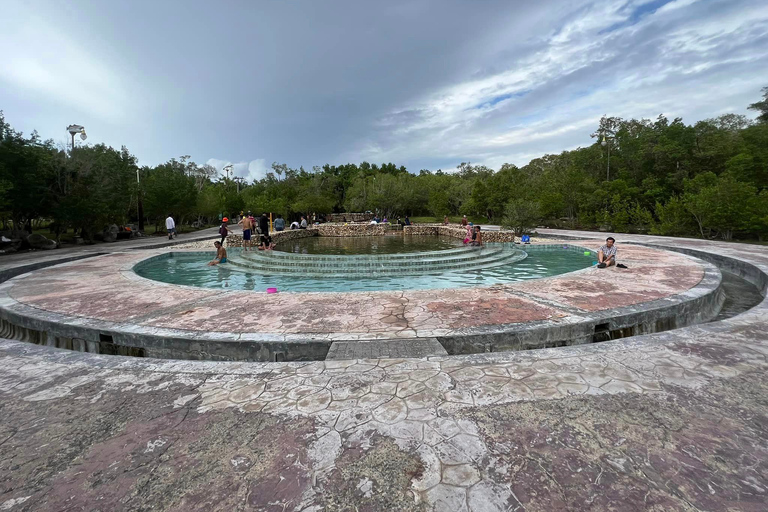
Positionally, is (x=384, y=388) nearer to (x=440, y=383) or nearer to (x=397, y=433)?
(x=440, y=383)

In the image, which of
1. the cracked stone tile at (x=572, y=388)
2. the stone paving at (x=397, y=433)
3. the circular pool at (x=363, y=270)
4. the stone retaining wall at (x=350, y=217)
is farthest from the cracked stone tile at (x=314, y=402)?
the stone retaining wall at (x=350, y=217)

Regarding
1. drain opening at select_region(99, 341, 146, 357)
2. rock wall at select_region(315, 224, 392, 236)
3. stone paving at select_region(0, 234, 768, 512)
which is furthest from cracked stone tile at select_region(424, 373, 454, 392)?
rock wall at select_region(315, 224, 392, 236)

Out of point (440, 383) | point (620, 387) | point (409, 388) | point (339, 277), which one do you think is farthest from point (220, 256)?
point (620, 387)

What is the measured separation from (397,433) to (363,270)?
329 inches

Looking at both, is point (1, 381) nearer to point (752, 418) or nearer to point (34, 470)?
point (34, 470)

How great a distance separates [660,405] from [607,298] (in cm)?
377

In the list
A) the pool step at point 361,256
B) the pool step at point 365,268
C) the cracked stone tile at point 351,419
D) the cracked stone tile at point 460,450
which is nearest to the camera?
the cracked stone tile at point 460,450

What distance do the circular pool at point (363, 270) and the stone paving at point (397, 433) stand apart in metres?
5.15

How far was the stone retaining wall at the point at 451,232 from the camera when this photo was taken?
1819cm

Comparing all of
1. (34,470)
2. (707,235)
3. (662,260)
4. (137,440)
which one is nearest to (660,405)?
(137,440)

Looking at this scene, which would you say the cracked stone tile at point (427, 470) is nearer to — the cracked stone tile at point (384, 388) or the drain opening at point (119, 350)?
the cracked stone tile at point (384, 388)

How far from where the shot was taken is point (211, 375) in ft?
12.9

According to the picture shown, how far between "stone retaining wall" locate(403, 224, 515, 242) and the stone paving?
14.1m

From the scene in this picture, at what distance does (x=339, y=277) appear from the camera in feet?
35.0
